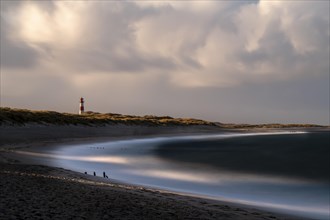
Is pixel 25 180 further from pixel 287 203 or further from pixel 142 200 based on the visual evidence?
pixel 287 203

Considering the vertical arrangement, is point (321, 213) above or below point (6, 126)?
below

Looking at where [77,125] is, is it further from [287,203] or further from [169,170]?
[287,203]

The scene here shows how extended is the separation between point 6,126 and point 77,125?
758 inches

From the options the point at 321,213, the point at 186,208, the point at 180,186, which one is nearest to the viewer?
the point at 186,208

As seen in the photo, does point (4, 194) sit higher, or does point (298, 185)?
point (4, 194)

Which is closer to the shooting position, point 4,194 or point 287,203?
point 4,194

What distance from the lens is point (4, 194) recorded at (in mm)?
9859

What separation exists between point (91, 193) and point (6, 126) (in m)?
34.0

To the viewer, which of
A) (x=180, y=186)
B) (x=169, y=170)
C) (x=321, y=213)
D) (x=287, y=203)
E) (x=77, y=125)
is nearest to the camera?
(x=321, y=213)

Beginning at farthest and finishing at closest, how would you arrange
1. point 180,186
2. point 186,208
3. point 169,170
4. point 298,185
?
point 169,170 → point 298,185 → point 180,186 → point 186,208

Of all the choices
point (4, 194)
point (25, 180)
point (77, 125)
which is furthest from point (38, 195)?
point (77, 125)

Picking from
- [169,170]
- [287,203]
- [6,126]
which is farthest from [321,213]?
[6,126]

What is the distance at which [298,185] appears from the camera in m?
25.7

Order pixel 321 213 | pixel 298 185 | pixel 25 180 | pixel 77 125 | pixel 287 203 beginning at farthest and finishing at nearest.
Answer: pixel 77 125 → pixel 298 185 → pixel 287 203 → pixel 321 213 → pixel 25 180
